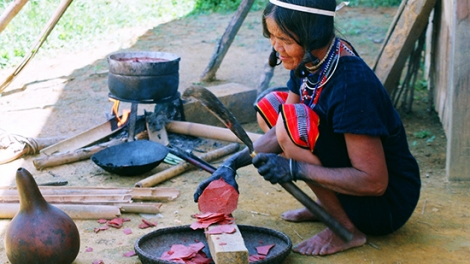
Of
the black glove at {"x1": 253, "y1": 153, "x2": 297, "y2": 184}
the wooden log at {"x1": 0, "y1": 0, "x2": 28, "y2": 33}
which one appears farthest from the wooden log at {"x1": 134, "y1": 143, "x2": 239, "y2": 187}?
the wooden log at {"x1": 0, "y1": 0, "x2": 28, "y2": 33}

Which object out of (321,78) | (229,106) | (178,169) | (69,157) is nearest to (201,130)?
(229,106)

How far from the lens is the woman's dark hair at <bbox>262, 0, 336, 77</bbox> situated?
2703 mm

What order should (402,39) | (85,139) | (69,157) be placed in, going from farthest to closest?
(402,39) < (85,139) < (69,157)

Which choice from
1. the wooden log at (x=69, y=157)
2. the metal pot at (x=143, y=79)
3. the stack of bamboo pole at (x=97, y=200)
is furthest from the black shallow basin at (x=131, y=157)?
the metal pot at (x=143, y=79)

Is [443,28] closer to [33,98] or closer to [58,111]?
[58,111]

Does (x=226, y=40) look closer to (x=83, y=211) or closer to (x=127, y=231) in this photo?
Answer: (x=83, y=211)

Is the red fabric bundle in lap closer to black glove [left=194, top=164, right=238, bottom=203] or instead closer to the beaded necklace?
black glove [left=194, top=164, right=238, bottom=203]

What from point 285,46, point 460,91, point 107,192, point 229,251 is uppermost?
point 285,46

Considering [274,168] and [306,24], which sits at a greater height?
[306,24]

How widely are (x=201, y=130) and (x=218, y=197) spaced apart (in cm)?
201

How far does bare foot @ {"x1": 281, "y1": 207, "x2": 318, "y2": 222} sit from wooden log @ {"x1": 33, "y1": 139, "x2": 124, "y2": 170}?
1.78 metres

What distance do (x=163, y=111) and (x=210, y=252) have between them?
259 cm

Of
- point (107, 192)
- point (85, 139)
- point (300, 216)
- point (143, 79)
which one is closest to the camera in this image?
point (300, 216)

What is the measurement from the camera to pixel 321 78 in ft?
9.53
